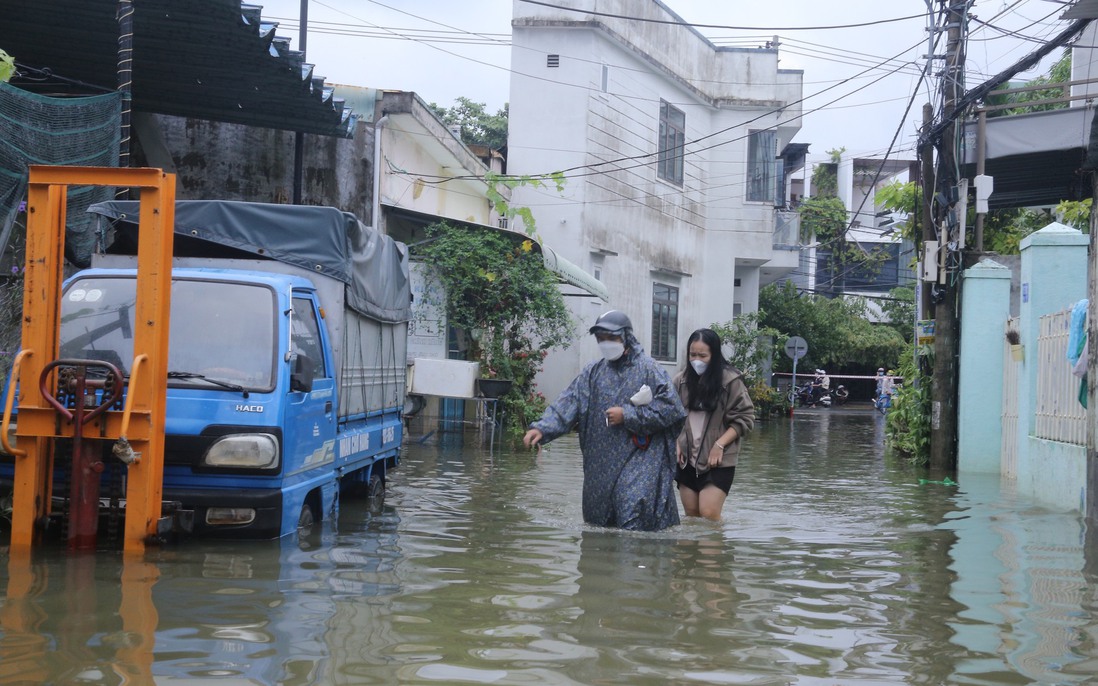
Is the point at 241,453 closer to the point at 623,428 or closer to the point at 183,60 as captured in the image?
the point at 623,428

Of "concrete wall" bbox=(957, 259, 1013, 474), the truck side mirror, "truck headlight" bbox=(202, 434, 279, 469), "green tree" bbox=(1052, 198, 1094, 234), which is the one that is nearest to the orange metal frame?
"truck headlight" bbox=(202, 434, 279, 469)

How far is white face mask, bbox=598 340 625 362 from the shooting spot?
7410 mm

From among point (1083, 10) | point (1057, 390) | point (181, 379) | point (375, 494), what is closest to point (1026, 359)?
point (1057, 390)

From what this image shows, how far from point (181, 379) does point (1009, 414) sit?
10381 mm

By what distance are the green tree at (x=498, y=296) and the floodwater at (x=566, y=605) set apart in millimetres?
9079

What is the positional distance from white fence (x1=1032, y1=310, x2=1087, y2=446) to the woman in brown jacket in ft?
11.9

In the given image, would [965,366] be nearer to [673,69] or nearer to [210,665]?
[210,665]

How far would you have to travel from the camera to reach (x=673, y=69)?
88.9 ft

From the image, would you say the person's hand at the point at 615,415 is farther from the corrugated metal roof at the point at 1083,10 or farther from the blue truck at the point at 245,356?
the corrugated metal roof at the point at 1083,10

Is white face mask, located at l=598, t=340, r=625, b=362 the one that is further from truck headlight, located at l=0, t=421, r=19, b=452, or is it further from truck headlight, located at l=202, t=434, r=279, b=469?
truck headlight, located at l=0, t=421, r=19, b=452

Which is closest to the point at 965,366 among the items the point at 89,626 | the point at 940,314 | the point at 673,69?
the point at 940,314

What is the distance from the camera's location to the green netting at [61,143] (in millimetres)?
10195

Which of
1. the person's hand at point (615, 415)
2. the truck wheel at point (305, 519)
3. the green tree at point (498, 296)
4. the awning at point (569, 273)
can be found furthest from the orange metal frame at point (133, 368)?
the awning at point (569, 273)

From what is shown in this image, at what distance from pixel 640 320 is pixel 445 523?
18.2 metres
